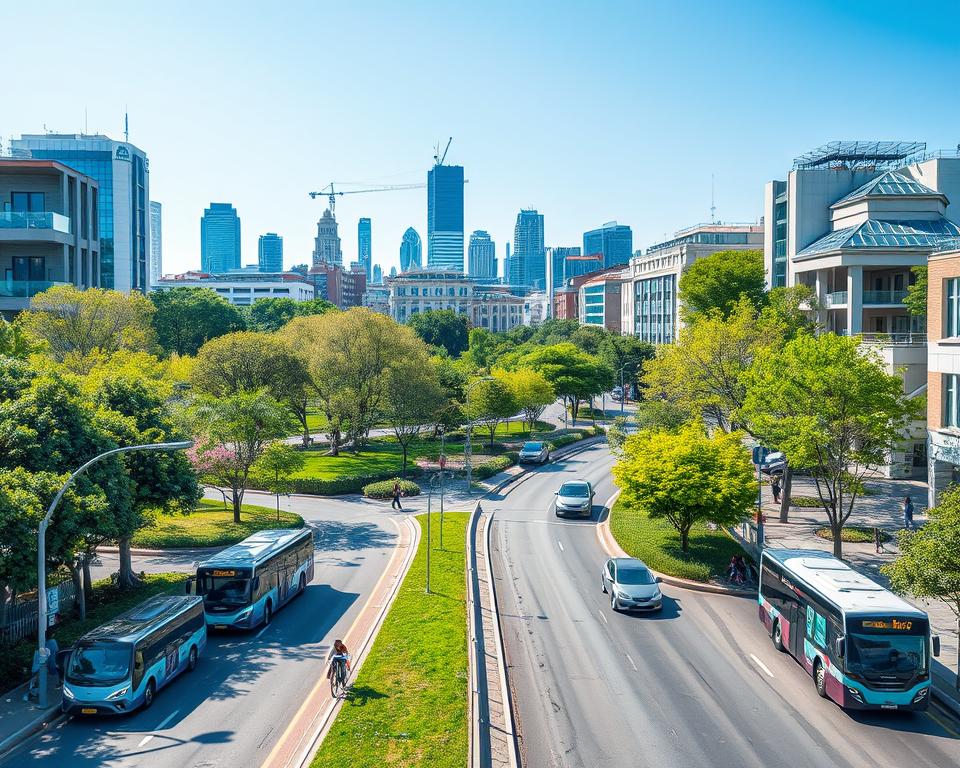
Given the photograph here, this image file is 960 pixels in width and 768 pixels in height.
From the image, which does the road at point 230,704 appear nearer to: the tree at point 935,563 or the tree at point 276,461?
the tree at point 276,461

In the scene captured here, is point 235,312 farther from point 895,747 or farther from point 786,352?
point 895,747

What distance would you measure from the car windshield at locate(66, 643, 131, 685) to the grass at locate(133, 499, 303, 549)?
14.5 meters

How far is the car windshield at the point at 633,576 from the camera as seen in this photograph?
29.1m

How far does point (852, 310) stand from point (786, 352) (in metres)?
27.6

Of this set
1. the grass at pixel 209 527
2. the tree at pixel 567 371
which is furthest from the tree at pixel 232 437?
the tree at pixel 567 371

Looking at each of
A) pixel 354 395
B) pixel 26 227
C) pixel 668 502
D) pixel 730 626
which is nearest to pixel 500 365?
pixel 354 395

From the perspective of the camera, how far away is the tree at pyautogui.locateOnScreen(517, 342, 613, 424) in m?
83.4

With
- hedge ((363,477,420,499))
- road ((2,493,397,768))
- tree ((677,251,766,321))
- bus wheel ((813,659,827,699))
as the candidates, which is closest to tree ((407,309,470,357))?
tree ((677,251,766,321))

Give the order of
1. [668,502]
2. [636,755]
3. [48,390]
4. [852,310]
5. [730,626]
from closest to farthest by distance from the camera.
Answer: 1. [636,755]
2. [48,390]
3. [730,626]
4. [668,502]
5. [852,310]

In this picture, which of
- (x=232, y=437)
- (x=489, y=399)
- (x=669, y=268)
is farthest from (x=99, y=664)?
(x=669, y=268)

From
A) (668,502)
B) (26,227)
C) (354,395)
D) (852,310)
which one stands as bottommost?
(668,502)

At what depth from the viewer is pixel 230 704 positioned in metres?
20.5

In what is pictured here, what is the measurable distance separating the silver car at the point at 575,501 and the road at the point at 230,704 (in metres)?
15.5

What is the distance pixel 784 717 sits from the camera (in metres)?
20.0
